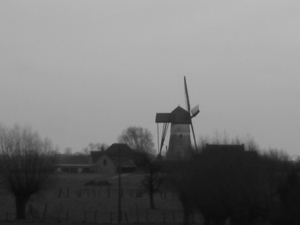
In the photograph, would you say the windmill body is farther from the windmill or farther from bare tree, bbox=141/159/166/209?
bare tree, bbox=141/159/166/209

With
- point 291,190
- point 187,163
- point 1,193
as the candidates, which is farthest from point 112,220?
point 291,190

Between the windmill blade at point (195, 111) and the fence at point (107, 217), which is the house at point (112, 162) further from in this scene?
the fence at point (107, 217)

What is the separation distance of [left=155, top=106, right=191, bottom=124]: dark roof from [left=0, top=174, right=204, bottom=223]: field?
28.0ft

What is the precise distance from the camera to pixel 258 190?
35.1 metres

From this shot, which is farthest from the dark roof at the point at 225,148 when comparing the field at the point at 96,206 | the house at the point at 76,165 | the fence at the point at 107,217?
the house at the point at 76,165

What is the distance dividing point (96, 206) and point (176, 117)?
20.9 metres

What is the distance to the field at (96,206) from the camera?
47375 mm

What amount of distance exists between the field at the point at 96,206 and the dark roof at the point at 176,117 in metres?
8.52

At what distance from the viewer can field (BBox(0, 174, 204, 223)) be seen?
4738cm

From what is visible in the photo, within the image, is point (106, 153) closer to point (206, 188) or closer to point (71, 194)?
point (71, 194)

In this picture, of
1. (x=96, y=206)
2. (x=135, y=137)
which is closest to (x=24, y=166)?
(x=96, y=206)

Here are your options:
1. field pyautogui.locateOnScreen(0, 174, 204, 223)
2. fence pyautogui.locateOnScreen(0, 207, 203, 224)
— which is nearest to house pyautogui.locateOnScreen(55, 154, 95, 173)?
field pyautogui.locateOnScreen(0, 174, 204, 223)

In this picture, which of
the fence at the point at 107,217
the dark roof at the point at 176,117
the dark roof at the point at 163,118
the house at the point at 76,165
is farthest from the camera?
the house at the point at 76,165

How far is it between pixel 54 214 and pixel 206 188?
18.2m
